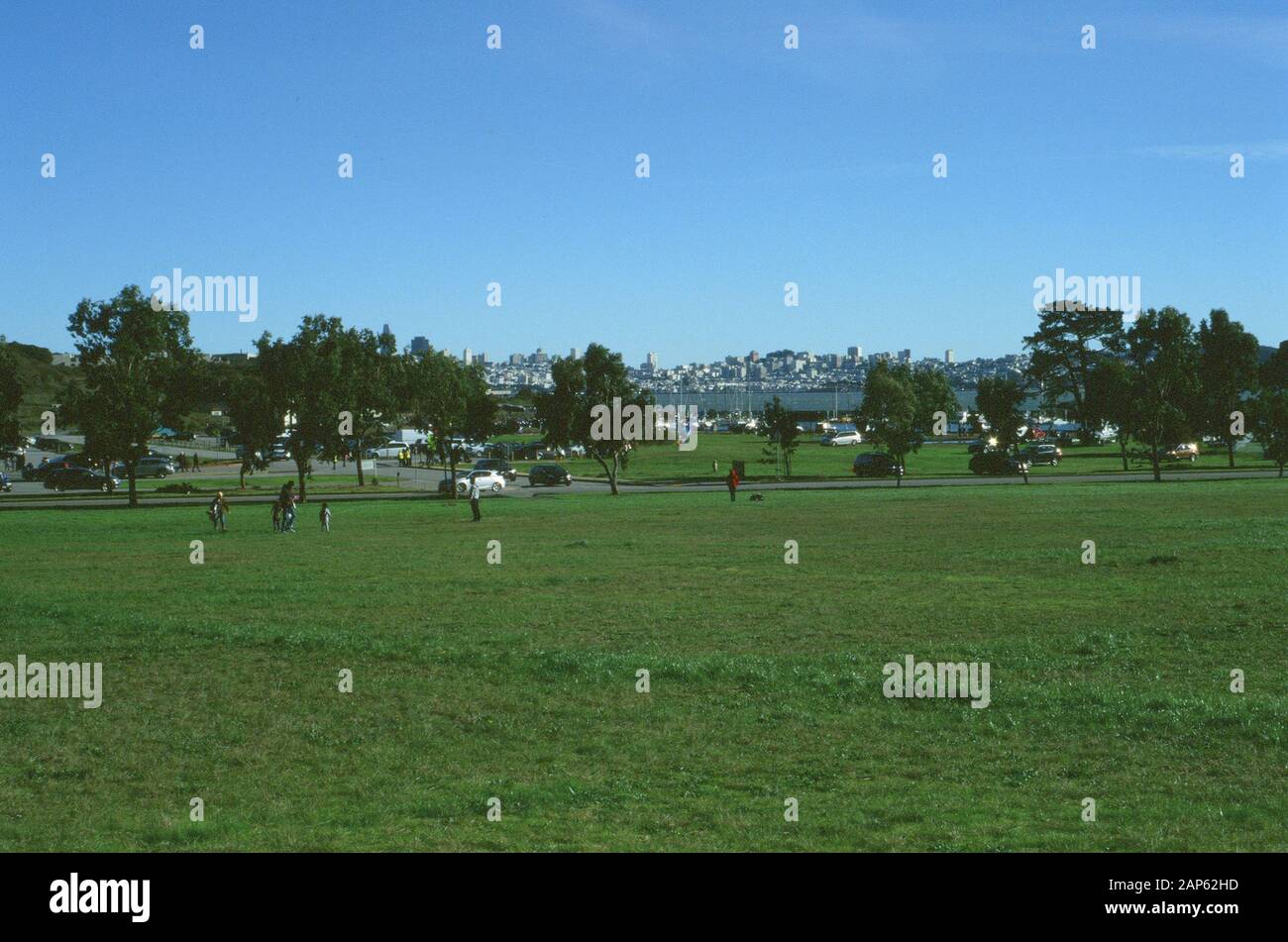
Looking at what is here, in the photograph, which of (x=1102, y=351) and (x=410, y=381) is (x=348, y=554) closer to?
(x=410, y=381)

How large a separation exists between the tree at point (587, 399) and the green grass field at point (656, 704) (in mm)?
37402

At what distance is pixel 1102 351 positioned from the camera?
124125 mm

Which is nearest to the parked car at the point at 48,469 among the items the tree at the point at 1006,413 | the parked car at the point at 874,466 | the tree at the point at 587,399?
the tree at the point at 587,399

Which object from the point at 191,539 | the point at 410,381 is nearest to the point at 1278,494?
the point at 191,539

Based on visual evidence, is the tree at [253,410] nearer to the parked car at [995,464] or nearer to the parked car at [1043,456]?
the parked car at [995,464]

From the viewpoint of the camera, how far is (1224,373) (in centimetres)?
10275

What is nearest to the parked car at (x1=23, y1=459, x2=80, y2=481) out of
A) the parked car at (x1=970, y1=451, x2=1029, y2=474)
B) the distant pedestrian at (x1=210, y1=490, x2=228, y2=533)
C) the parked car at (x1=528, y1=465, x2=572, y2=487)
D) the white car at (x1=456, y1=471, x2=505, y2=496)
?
the white car at (x1=456, y1=471, x2=505, y2=496)

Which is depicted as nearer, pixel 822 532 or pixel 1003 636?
pixel 1003 636

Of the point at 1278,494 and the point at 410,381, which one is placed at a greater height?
the point at 410,381

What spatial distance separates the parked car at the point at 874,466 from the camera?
8456 centimetres

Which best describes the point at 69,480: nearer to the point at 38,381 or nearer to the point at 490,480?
the point at 490,480

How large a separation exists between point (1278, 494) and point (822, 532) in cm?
2952

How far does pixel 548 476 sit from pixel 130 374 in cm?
2901

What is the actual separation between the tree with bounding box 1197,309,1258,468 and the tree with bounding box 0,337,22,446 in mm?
81126
